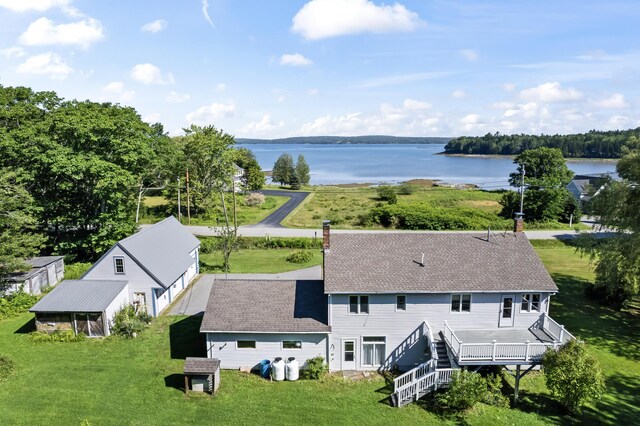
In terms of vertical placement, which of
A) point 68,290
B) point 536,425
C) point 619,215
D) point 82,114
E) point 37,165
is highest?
point 82,114

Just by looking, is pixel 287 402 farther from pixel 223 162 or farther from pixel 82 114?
pixel 223 162

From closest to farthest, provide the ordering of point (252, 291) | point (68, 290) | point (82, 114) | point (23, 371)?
point (23, 371)
point (252, 291)
point (68, 290)
point (82, 114)

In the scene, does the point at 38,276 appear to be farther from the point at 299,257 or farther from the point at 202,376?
the point at 299,257

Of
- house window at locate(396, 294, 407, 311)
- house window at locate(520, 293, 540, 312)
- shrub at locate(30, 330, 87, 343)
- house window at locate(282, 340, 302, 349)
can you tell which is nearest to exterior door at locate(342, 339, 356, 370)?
house window at locate(282, 340, 302, 349)

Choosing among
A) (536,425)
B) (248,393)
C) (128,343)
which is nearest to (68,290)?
(128,343)

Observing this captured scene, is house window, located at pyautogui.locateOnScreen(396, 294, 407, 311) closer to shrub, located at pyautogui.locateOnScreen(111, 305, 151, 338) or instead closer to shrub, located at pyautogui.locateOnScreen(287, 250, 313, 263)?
shrub, located at pyautogui.locateOnScreen(111, 305, 151, 338)

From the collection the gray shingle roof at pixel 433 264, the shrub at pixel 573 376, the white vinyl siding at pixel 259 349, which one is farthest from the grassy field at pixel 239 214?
the shrub at pixel 573 376

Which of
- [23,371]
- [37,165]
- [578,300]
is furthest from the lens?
[37,165]

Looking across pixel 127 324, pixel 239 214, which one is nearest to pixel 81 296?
pixel 127 324
